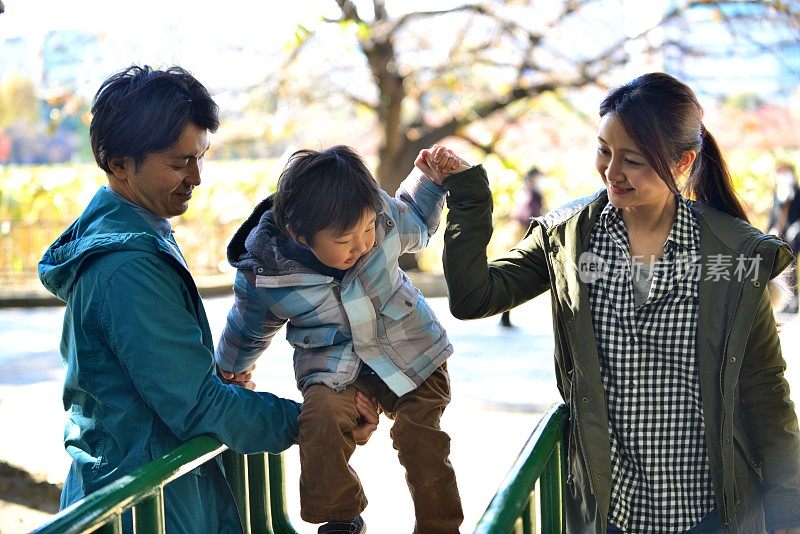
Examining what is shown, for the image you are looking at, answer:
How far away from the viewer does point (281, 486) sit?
2.60 m

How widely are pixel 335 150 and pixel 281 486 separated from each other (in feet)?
3.11

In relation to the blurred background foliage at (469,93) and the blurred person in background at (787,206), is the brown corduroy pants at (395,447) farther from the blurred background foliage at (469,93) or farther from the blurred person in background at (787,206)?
the blurred person in background at (787,206)

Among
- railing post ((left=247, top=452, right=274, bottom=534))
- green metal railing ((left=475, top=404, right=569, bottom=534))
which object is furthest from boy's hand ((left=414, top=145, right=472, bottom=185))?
railing post ((left=247, top=452, right=274, bottom=534))

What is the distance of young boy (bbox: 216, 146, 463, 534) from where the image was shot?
2.02 metres

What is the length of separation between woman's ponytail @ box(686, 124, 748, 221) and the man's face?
1.03m

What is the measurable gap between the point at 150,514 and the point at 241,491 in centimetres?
65

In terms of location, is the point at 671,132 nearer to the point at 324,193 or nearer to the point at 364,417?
the point at 324,193

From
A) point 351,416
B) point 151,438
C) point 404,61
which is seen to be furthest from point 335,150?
point 404,61

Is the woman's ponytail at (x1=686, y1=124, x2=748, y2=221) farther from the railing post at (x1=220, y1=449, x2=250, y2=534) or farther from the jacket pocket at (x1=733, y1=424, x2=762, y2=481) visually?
the railing post at (x1=220, y1=449, x2=250, y2=534)

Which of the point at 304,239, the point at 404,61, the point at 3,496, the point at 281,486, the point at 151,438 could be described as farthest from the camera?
the point at 404,61

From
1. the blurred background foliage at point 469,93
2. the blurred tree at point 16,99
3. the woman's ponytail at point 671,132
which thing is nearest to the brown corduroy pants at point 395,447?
the woman's ponytail at point 671,132

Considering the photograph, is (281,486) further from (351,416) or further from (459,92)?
(459,92)

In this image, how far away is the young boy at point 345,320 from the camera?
2.02 meters

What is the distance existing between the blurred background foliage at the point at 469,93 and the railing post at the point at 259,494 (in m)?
7.45
